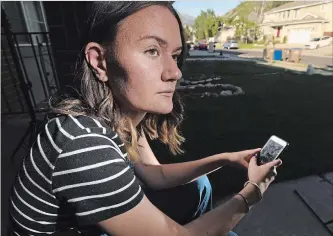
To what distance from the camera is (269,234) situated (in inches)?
79.7

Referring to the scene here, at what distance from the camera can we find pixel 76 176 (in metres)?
0.84

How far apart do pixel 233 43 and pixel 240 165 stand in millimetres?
40445

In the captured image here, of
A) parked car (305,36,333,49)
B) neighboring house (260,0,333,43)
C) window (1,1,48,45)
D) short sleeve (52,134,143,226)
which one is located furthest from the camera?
neighboring house (260,0,333,43)

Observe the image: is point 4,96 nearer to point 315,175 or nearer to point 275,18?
point 315,175

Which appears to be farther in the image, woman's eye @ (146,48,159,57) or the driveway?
the driveway

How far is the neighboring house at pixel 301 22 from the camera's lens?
1409 inches

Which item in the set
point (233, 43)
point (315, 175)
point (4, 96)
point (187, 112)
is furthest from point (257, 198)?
point (233, 43)

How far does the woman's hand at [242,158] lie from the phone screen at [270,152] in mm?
85

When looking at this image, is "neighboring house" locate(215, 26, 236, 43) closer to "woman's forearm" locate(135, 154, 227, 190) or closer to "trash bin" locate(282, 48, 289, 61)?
"trash bin" locate(282, 48, 289, 61)

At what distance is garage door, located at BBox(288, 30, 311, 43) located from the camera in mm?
36909

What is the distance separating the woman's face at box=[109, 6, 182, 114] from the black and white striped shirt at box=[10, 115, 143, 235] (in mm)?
274

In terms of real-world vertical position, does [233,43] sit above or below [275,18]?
below

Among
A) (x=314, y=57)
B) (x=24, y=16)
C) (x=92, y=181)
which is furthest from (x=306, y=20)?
(x=92, y=181)

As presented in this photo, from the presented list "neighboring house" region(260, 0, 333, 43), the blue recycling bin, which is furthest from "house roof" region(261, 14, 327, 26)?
the blue recycling bin
